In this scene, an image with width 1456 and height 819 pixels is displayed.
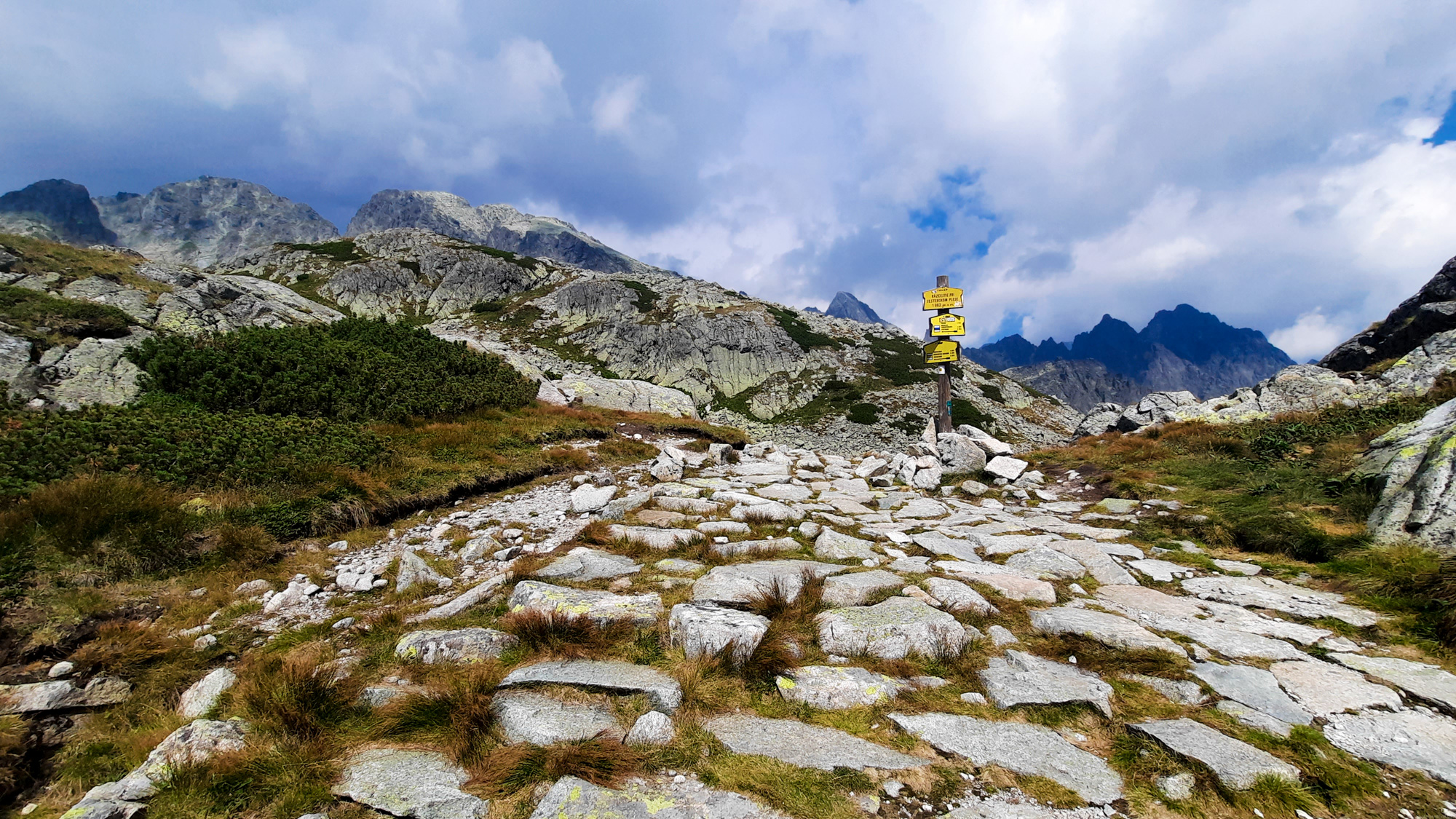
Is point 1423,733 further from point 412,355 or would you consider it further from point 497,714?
point 412,355

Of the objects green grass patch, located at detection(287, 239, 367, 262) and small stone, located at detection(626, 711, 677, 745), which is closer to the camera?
small stone, located at detection(626, 711, 677, 745)

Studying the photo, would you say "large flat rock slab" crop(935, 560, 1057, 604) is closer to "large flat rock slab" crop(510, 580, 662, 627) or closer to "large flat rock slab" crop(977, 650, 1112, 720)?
"large flat rock slab" crop(977, 650, 1112, 720)

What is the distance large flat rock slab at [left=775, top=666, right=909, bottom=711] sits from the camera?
3.91 m

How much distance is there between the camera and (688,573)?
643 cm

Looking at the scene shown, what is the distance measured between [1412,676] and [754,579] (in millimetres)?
5750

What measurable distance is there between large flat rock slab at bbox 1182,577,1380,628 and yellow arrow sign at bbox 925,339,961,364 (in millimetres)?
13120

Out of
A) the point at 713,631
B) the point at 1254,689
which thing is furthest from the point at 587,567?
the point at 1254,689

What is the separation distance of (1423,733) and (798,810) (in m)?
4.49

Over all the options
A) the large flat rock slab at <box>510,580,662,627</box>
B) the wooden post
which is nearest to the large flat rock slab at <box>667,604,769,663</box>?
the large flat rock slab at <box>510,580,662,627</box>

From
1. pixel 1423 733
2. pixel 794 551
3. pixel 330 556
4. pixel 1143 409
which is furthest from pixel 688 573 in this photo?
pixel 1143 409

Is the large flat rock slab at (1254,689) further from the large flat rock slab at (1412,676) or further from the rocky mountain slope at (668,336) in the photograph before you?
the rocky mountain slope at (668,336)

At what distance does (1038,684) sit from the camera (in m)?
4.05

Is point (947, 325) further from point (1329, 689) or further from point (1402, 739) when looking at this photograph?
point (1402, 739)

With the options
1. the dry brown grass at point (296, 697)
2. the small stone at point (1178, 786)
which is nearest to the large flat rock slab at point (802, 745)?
the small stone at point (1178, 786)
